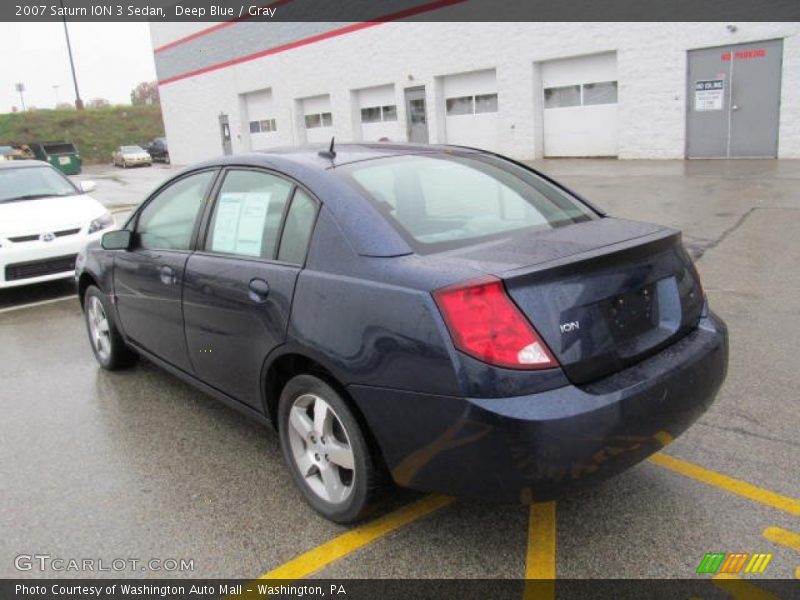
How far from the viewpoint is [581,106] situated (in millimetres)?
18969

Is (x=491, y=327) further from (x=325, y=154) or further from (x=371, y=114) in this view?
(x=371, y=114)

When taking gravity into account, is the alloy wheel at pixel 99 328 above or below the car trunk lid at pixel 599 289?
below

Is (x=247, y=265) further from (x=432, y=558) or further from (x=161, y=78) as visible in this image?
(x=161, y=78)

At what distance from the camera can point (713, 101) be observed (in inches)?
637

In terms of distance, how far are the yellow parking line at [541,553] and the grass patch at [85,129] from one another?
53675mm

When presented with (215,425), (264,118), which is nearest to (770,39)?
(215,425)

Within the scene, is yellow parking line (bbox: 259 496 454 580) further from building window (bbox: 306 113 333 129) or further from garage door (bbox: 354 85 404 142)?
building window (bbox: 306 113 333 129)

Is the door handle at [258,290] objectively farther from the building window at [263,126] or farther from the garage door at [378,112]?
the building window at [263,126]

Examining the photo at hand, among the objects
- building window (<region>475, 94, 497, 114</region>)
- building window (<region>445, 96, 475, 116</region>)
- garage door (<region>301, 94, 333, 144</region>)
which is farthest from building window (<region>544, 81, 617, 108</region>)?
garage door (<region>301, 94, 333, 144</region>)

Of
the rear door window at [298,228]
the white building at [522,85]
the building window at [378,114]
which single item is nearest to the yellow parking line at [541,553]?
the rear door window at [298,228]

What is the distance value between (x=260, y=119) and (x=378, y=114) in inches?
331

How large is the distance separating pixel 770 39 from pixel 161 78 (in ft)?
103

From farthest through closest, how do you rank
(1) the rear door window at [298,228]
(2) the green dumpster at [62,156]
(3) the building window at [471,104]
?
1. (2) the green dumpster at [62,156]
2. (3) the building window at [471,104]
3. (1) the rear door window at [298,228]

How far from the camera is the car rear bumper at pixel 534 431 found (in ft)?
7.25
